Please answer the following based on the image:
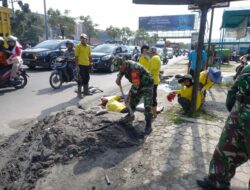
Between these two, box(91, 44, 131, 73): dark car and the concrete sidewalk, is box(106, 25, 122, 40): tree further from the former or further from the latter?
the concrete sidewalk

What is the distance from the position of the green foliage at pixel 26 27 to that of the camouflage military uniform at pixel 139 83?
29.8 m

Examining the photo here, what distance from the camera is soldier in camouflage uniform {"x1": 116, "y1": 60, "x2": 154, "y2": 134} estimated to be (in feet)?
13.7

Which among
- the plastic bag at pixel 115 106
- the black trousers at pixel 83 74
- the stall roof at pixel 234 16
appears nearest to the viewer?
the plastic bag at pixel 115 106

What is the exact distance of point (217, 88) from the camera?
30.9 ft

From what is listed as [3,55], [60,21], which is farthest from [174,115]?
[60,21]

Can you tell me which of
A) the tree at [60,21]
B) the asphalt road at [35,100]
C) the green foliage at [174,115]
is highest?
the tree at [60,21]

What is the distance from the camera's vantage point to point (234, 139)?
8.34ft

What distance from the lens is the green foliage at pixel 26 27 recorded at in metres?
32.1

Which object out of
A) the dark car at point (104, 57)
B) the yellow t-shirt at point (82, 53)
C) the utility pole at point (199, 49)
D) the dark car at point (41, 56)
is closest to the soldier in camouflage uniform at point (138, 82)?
the utility pole at point (199, 49)

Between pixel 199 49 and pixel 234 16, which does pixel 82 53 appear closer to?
pixel 199 49

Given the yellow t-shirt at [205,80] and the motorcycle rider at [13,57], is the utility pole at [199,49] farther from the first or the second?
the motorcycle rider at [13,57]

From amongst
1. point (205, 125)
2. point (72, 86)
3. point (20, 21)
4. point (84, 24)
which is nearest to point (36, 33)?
point (20, 21)

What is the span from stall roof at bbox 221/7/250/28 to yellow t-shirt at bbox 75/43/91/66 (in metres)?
6.92

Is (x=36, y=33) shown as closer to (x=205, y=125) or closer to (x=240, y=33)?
(x=240, y=33)
